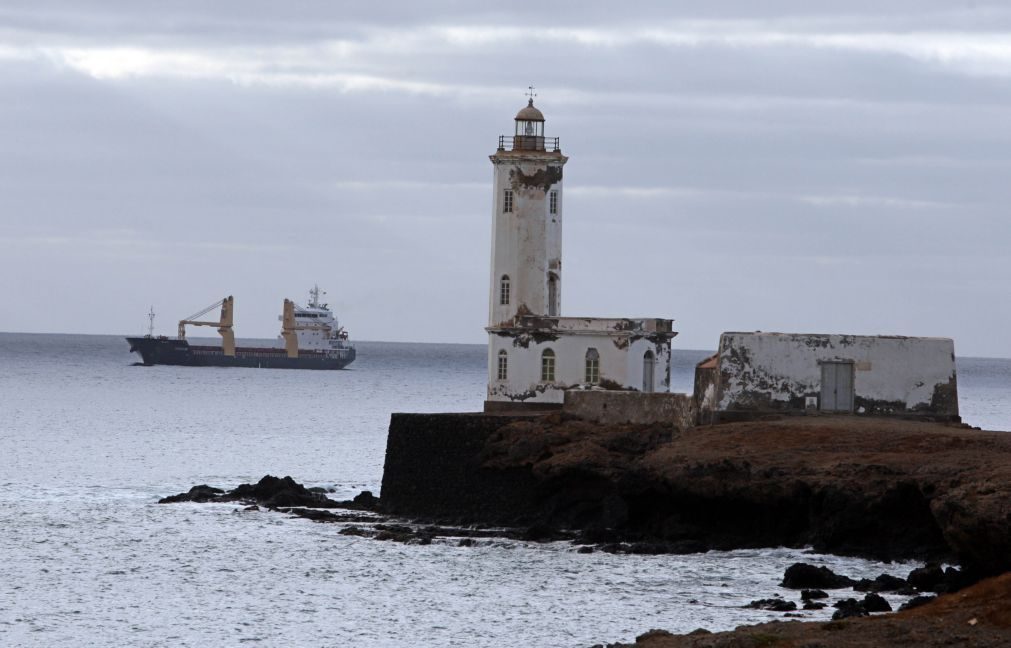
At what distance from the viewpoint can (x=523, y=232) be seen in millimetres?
40719

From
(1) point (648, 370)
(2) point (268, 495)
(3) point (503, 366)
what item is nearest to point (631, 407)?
(1) point (648, 370)

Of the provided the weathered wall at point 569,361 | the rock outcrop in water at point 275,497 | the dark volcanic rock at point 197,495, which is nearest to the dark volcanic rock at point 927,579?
the weathered wall at point 569,361

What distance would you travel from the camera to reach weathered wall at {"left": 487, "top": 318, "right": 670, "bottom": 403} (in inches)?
1538

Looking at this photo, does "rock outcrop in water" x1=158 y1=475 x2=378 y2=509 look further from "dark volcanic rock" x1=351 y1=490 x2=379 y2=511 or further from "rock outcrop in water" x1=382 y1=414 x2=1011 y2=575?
"rock outcrop in water" x1=382 y1=414 x2=1011 y2=575

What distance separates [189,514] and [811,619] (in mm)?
18421

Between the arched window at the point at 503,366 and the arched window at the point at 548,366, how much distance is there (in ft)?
2.76

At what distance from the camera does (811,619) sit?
21.2 m

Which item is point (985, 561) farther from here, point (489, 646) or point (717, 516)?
point (717, 516)

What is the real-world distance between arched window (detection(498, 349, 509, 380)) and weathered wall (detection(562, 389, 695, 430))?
3.60 meters

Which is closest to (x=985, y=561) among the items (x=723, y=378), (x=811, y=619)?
(x=811, y=619)

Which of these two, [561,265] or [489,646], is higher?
[561,265]

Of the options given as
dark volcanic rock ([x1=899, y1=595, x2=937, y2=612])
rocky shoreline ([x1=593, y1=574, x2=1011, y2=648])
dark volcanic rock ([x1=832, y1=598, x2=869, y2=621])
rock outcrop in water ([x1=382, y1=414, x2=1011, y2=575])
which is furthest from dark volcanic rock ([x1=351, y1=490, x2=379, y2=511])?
rocky shoreline ([x1=593, y1=574, x2=1011, y2=648])

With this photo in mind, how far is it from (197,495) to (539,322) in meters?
8.90

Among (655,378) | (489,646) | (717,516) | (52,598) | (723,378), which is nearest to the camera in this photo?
(489,646)
